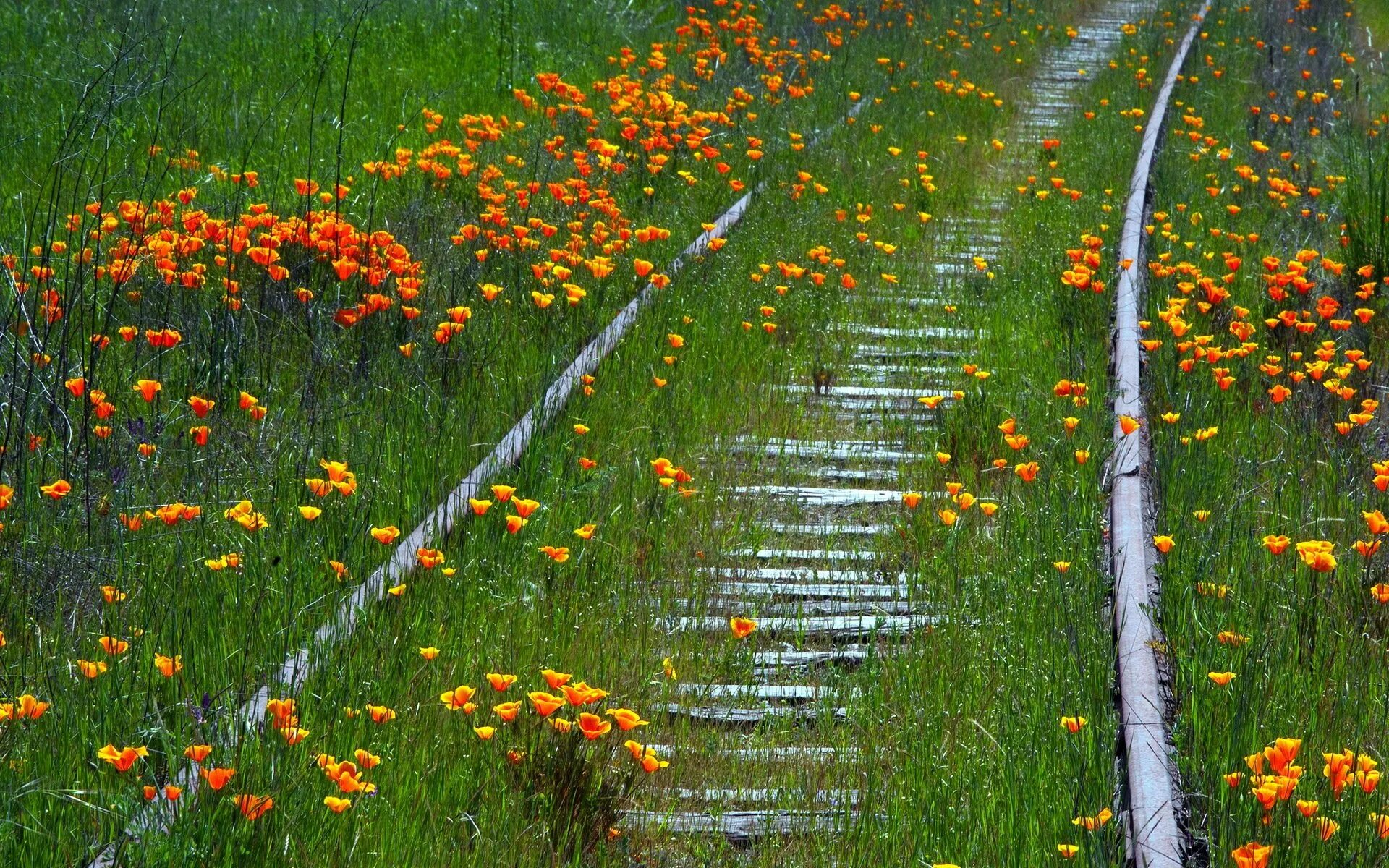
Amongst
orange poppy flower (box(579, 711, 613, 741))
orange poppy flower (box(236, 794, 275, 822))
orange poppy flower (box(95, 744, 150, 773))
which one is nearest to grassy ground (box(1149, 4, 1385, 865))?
orange poppy flower (box(579, 711, 613, 741))

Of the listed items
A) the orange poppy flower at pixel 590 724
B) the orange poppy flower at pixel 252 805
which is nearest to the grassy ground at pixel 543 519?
the orange poppy flower at pixel 252 805

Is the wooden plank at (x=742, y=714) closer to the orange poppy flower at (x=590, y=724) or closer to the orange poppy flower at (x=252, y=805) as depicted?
the orange poppy flower at (x=590, y=724)

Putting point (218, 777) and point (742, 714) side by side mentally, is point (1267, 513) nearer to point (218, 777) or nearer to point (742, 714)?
point (742, 714)

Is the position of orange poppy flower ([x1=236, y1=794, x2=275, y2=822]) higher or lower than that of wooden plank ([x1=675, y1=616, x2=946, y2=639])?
higher

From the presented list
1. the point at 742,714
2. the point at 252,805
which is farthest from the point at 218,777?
the point at 742,714

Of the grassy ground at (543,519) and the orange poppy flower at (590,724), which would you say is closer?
the orange poppy flower at (590,724)

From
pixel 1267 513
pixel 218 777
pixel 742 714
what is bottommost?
pixel 742 714

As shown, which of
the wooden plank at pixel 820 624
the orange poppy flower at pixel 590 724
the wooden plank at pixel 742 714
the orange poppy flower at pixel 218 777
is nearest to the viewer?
the orange poppy flower at pixel 218 777

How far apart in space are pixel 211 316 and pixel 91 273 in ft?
2.23

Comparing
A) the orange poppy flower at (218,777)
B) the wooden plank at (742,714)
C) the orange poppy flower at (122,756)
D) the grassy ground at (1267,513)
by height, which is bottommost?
the wooden plank at (742,714)

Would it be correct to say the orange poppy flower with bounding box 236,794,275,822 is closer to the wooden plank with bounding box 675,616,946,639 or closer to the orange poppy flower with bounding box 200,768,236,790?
the orange poppy flower with bounding box 200,768,236,790

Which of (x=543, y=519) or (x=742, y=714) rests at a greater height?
(x=543, y=519)

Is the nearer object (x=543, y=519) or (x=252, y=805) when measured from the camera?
(x=252, y=805)

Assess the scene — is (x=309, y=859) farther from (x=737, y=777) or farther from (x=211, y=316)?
(x=211, y=316)
